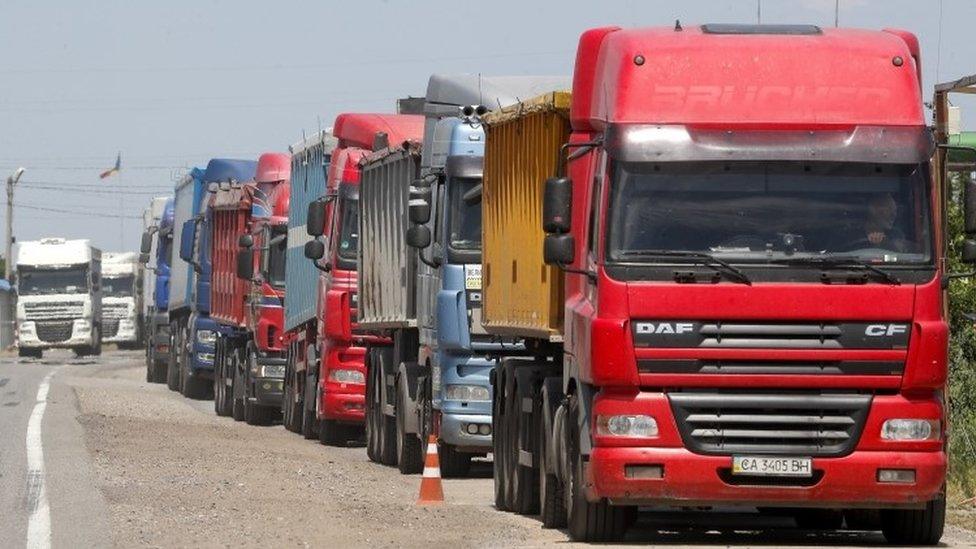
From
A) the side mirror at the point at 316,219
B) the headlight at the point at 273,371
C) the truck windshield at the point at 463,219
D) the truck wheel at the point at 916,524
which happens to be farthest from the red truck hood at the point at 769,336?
the headlight at the point at 273,371

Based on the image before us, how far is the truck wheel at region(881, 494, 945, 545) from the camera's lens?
1441cm

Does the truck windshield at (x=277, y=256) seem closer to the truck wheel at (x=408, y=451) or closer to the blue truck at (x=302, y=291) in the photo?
the blue truck at (x=302, y=291)

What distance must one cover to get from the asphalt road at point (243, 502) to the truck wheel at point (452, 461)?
0.34 meters

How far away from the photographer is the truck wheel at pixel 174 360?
46.8 meters

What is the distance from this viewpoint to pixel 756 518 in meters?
17.0

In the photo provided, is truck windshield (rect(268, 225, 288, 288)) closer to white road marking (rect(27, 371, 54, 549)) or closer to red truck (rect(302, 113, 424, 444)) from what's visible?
white road marking (rect(27, 371, 54, 549))

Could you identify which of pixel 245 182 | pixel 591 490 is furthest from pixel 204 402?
pixel 591 490

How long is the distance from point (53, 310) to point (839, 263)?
58989 millimetres

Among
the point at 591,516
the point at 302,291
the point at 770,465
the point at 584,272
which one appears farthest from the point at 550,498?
the point at 302,291

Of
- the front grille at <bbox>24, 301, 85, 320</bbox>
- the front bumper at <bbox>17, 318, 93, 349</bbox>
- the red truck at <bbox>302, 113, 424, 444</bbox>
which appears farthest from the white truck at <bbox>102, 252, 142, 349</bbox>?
the red truck at <bbox>302, 113, 424, 444</bbox>

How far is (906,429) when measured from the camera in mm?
13688

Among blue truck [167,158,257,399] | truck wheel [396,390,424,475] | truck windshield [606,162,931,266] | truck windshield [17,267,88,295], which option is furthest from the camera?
truck windshield [17,267,88,295]

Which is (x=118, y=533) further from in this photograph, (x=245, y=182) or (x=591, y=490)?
(x=245, y=182)

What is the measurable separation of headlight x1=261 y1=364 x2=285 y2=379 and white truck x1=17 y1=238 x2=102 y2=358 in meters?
35.4
